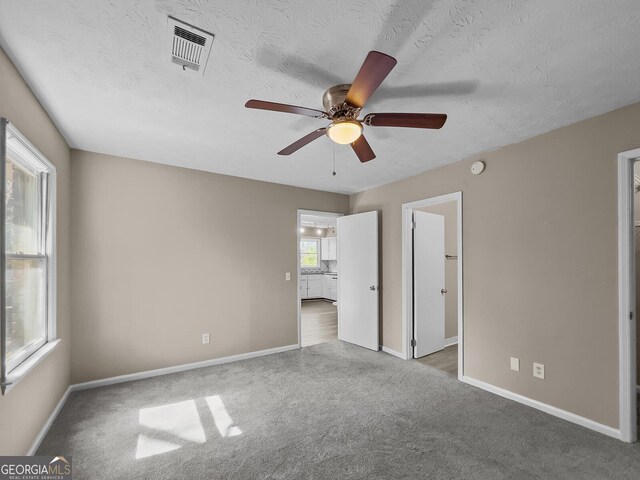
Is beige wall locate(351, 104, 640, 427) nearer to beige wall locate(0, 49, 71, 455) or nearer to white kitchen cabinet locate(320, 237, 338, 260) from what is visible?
beige wall locate(0, 49, 71, 455)

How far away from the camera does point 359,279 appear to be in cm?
462

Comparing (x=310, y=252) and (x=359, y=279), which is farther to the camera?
(x=310, y=252)

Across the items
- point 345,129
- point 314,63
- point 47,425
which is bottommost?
Result: point 47,425

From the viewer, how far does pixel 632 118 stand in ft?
7.19

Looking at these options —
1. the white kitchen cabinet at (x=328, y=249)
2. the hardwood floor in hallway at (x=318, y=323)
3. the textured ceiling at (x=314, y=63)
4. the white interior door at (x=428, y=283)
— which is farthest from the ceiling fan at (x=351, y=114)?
the white kitchen cabinet at (x=328, y=249)

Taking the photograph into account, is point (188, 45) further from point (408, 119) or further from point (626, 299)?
point (626, 299)

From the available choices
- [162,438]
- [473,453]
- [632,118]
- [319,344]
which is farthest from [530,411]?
[162,438]

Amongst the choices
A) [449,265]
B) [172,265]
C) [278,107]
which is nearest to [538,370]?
[449,265]

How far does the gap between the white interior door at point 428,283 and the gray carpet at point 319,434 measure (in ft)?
2.70

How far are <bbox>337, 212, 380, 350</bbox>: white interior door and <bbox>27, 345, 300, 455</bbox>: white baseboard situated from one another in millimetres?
965

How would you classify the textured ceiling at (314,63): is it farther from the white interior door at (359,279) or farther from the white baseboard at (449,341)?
the white baseboard at (449,341)

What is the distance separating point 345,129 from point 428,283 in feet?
10.2

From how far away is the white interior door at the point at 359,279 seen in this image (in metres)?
4.39

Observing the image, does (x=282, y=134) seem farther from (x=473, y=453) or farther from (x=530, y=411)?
(x=530, y=411)
